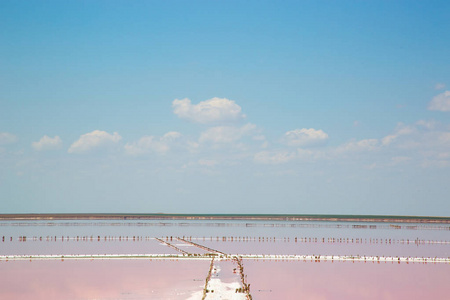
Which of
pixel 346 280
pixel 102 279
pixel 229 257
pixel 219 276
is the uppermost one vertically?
pixel 229 257

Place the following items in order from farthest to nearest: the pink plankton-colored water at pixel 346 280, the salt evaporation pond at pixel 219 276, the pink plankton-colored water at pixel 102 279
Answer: the pink plankton-colored water at pixel 346 280
the salt evaporation pond at pixel 219 276
the pink plankton-colored water at pixel 102 279

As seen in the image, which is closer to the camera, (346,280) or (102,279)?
(102,279)

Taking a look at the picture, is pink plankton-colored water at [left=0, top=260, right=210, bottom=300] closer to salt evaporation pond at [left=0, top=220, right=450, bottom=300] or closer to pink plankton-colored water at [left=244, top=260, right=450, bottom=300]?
salt evaporation pond at [left=0, top=220, right=450, bottom=300]

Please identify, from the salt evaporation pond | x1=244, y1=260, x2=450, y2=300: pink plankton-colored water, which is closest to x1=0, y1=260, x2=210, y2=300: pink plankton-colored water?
the salt evaporation pond

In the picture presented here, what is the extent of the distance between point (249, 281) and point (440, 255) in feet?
147

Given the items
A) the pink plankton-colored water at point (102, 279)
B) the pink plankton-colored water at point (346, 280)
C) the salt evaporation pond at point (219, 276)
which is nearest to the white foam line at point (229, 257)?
the salt evaporation pond at point (219, 276)

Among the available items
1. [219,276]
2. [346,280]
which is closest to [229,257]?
[219,276]

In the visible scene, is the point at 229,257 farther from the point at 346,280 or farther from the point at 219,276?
the point at 346,280

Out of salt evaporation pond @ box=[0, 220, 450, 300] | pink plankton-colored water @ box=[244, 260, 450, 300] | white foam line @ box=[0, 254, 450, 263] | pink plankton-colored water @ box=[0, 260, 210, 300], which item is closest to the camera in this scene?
pink plankton-colored water @ box=[0, 260, 210, 300]

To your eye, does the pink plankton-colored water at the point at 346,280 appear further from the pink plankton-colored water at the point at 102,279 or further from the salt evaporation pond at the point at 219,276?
the pink plankton-colored water at the point at 102,279

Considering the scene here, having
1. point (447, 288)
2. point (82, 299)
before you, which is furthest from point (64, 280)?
point (447, 288)

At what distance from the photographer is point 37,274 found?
6506 centimetres

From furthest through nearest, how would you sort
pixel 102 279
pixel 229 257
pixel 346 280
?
pixel 229 257 → pixel 346 280 → pixel 102 279

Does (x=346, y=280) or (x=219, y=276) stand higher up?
(x=219, y=276)
